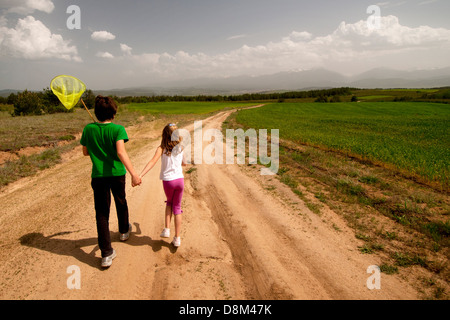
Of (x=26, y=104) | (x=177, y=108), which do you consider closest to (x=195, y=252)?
(x=26, y=104)

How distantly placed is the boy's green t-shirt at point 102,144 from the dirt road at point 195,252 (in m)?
1.59

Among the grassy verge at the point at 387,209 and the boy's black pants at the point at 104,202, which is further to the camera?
the grassy verge at the point at 387,209

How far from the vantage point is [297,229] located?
4.99 meters

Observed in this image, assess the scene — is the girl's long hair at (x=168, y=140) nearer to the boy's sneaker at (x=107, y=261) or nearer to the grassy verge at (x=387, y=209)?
the boy's sneaker at (x=107, y=261)

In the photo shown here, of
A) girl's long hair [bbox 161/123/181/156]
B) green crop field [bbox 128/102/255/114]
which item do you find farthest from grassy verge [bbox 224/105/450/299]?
green crop field [bbox 128/102/255/114]

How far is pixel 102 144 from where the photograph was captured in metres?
3.62

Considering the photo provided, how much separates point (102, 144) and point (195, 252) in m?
2.48

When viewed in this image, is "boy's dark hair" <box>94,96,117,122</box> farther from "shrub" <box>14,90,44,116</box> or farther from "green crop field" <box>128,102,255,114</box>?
"shrub" <box>14,90,44,116</box>

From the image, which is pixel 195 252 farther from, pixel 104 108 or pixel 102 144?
pixel 104 108

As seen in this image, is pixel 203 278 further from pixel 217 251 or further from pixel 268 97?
pixel 268 97

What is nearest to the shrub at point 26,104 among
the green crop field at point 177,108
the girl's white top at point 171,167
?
the green crop field at point 177,108

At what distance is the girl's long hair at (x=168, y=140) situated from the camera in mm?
3984

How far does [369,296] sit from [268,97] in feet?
435
